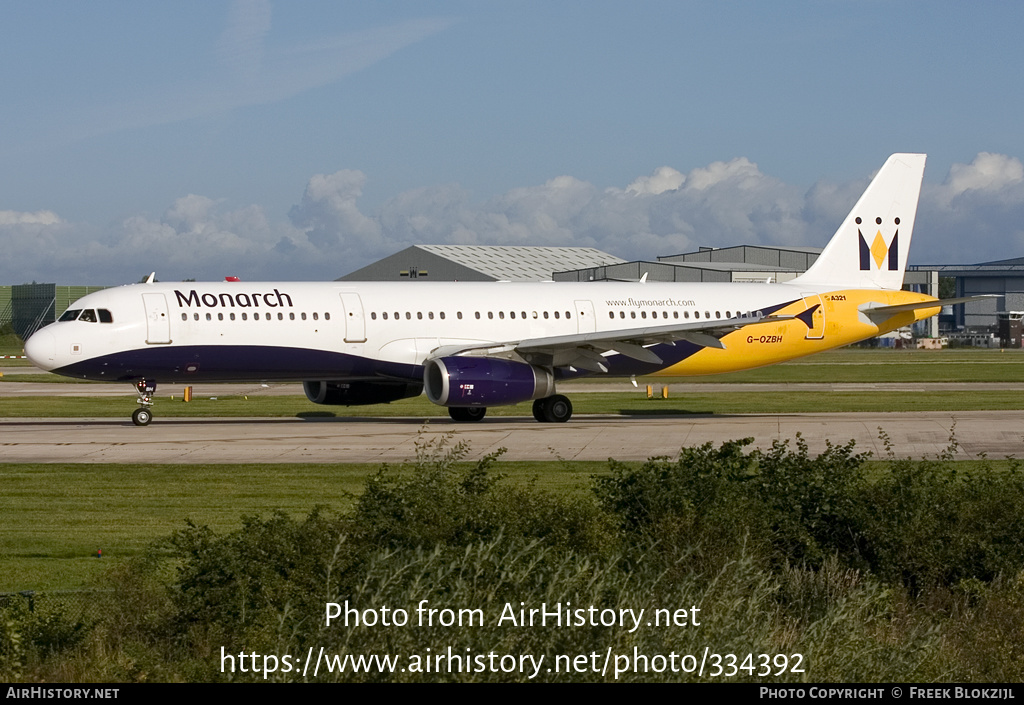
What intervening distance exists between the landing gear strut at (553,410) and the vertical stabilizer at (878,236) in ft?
31.1

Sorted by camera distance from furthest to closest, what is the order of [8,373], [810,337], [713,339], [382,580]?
[8,373] < [810,337] < [713,339] < [382,580]

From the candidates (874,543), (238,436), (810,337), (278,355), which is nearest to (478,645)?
(874,543)

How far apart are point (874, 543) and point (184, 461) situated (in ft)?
47.0

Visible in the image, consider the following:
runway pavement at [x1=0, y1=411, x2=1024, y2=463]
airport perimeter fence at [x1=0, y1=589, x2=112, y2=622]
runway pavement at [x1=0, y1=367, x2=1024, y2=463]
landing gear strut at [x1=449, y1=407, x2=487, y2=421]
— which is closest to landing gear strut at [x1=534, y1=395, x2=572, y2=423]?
runway pavement at [x1=0, y1=367, x2=1024, y2=463]

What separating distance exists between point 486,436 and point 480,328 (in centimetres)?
560

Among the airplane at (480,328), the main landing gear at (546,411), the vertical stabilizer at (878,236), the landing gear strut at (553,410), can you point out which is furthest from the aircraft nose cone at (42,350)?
the vertical stabilizer at (878,236)

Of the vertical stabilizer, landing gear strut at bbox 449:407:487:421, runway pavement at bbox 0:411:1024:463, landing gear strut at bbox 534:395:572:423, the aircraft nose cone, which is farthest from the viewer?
the vertical stabilizer

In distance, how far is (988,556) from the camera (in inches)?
470

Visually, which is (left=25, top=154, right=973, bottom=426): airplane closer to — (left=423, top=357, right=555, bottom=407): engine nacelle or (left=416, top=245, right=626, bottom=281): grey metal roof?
(left=423, top=357, right=555, bottom=407): engine nacelle

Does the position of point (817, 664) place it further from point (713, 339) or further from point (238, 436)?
point (713, 339)

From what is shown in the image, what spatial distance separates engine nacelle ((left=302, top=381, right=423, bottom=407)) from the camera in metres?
33.0

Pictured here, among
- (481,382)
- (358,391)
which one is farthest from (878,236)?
(358,391)

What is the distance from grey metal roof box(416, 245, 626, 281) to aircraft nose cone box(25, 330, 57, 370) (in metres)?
73.6

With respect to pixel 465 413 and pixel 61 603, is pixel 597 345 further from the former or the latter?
pixel 61 603
